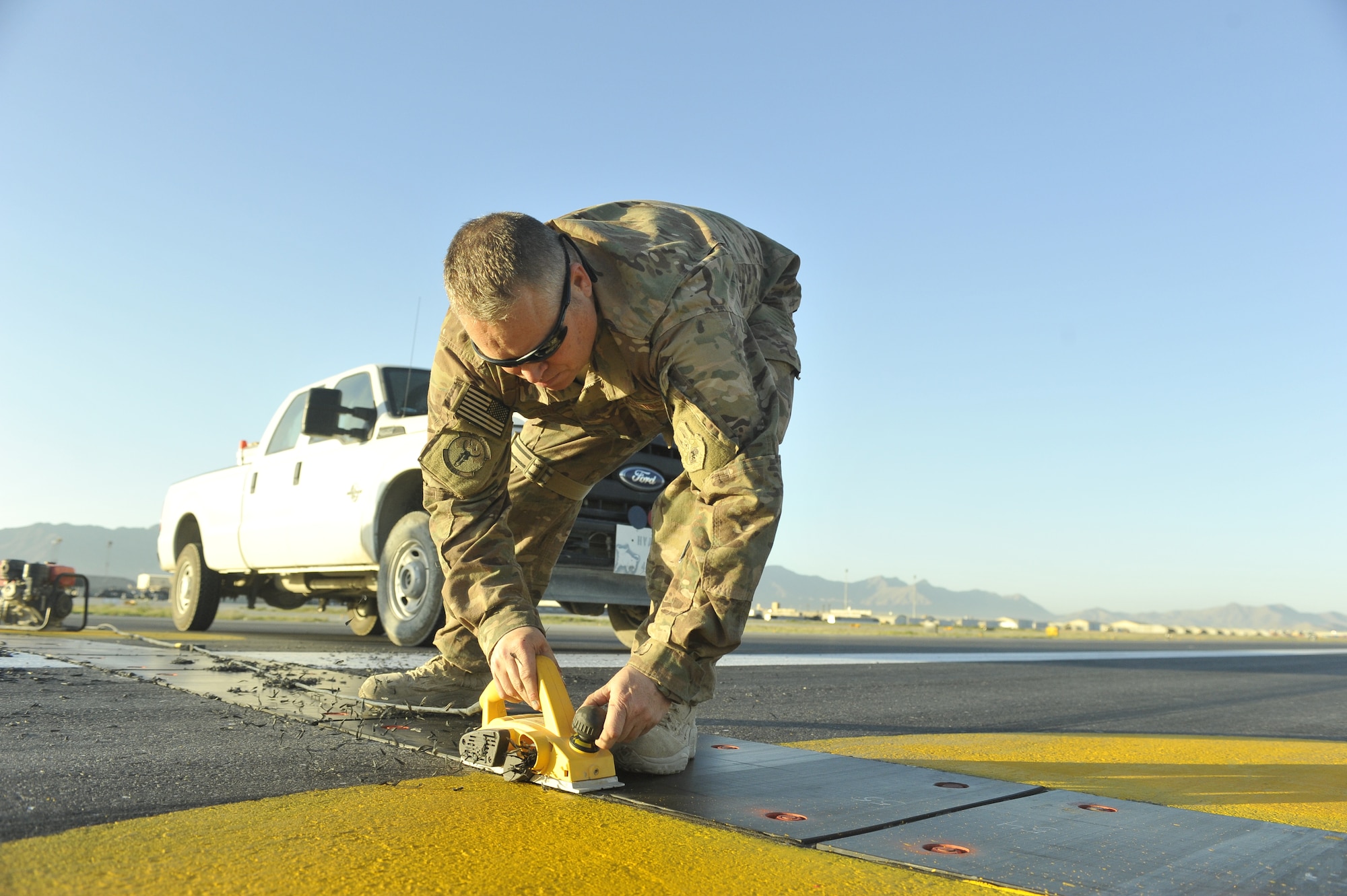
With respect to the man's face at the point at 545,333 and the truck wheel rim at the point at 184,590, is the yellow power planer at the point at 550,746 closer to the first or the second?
the man's face at the point at 545,333

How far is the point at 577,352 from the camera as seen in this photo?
2312 mm

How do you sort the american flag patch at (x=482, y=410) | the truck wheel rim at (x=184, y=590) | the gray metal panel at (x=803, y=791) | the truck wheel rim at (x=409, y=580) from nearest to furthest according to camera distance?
the gray metal panel at (x=803, y=791) < the american flag patch at (x=482, y=410) < the truck wheel rim at (x=409, y=580) < the truck wheel rim at (x=184, y=590)

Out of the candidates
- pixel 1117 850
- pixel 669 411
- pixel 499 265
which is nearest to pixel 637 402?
pixel 669 411

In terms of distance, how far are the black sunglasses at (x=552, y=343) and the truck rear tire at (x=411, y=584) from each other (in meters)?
3.65

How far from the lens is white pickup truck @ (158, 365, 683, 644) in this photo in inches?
239

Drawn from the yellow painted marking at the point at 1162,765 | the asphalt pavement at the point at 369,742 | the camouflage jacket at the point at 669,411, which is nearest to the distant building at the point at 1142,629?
the asphalt pavement at the point at 369,742

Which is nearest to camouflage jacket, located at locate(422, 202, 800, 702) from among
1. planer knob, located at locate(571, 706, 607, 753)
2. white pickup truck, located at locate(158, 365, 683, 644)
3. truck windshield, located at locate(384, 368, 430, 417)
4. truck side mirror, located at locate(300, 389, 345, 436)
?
planer knob, located at locate(571, 706, 607, 753)

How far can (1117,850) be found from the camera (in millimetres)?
1634

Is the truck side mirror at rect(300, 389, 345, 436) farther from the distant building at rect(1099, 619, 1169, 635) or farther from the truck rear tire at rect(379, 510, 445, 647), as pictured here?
the distant building at rect(1099, 619, 1169, 635)

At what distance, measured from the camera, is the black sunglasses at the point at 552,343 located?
218cm

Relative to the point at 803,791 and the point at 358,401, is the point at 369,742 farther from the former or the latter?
the point at 358,401

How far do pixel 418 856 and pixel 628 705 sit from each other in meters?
0.63

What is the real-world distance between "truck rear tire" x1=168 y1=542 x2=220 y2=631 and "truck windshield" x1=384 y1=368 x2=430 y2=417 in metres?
3.08

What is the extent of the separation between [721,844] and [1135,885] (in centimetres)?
65
